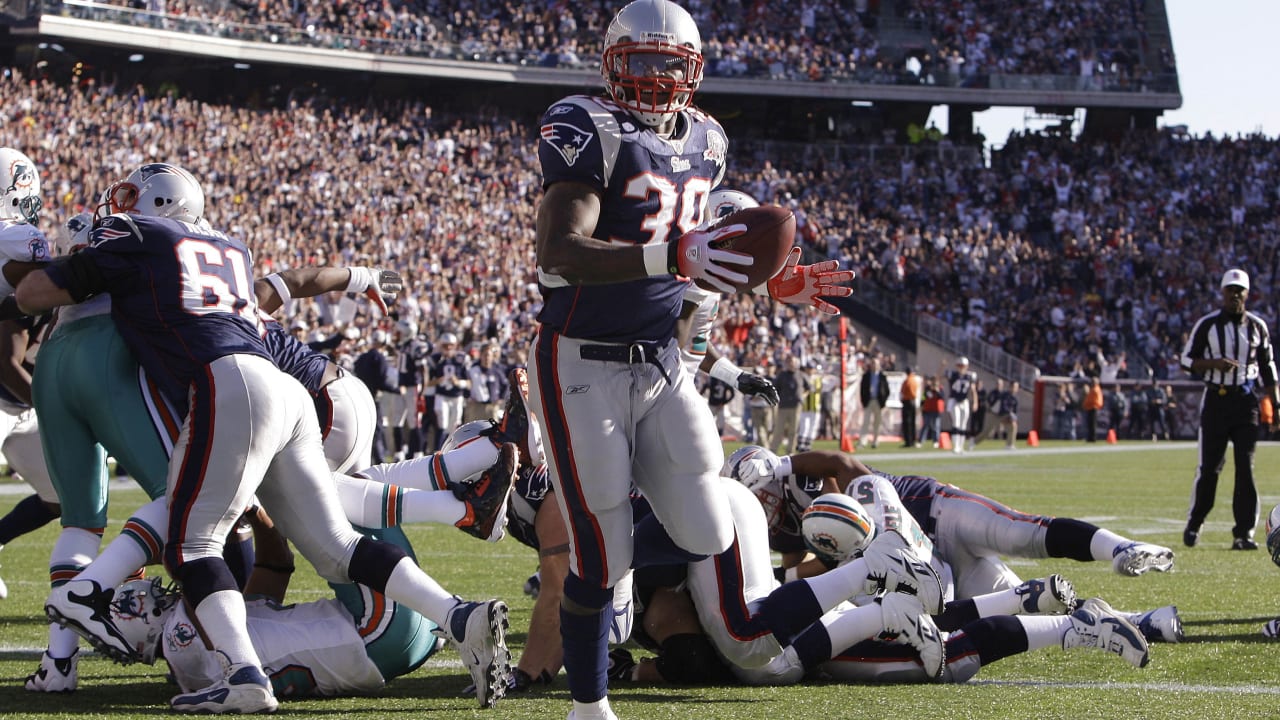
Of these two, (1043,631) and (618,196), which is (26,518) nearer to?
(618,196)

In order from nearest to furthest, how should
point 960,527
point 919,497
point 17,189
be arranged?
point 960,527, point 919,497, point 17,189

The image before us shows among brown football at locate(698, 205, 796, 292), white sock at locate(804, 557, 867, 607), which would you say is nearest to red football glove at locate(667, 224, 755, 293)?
brown football at locate(698, 205, 796, 292)

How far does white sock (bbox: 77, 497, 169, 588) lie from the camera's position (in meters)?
3.92

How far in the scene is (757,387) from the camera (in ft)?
20.4

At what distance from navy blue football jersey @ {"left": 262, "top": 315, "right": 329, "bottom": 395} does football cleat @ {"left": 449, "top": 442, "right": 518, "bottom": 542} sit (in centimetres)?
70

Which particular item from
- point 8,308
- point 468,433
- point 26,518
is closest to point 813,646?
point 468,433

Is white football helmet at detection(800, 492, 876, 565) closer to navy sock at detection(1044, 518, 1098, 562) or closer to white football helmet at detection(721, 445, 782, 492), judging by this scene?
white football helmet at detection(721, 445, 782, 492)

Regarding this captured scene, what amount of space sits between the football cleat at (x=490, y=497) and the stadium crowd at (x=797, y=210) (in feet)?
47.9

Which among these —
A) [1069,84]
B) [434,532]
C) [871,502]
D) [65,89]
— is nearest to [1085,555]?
[871,502]

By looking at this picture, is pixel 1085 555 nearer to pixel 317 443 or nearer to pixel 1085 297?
pixel 317 443

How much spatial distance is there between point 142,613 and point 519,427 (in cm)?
179

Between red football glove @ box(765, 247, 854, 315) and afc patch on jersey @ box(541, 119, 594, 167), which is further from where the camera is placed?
red football glove @ box(765, 247, 854, 315)

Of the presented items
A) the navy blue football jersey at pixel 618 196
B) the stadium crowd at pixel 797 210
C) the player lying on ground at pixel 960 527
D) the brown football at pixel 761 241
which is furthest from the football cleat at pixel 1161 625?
the stadium crowd at pixel 797 210

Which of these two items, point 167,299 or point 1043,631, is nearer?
point 167,299
